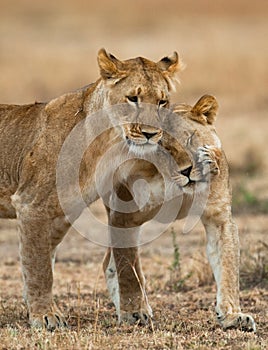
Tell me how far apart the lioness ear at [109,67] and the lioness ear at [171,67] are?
0.26 meters

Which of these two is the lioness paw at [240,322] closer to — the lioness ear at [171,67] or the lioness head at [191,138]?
the lioness head at [191,138]

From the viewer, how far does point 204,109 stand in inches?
218

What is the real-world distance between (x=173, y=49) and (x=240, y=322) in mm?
20608

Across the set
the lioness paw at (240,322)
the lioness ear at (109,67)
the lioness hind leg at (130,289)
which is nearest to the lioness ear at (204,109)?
the lioness ear at (109,67)

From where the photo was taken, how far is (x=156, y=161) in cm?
527

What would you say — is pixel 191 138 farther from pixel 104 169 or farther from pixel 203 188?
pixel 104 169

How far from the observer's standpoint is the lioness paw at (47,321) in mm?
5453

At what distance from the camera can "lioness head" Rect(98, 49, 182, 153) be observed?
5.14 meters

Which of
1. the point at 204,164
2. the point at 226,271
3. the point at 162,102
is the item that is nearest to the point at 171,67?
the point at 162,102

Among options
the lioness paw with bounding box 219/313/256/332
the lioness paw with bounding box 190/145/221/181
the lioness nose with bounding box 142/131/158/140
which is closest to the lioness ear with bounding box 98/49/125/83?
the lioness nose with bounding box 142/131/158/140

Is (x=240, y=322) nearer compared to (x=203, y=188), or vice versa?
(x=240, y=322)

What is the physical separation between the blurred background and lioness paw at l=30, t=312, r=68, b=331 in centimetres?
453

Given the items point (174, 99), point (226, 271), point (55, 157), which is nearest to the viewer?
point (226, 271)

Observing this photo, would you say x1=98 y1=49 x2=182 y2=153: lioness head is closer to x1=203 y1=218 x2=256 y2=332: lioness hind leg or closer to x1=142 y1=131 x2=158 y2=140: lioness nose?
x1=142 y1=131 x2=158 y2=140: lioness nose
